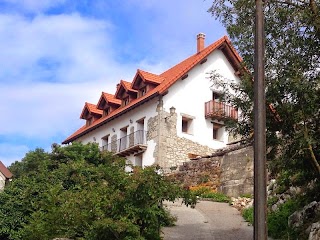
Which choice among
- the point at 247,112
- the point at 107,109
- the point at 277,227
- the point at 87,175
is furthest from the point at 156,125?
the point at 247,112

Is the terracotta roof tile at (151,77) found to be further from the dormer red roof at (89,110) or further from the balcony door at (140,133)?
the dormer red roof at (89,110)

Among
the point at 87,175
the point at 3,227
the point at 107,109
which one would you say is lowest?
the point at 3,227

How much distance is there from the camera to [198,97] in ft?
122

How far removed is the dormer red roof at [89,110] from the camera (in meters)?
43.6

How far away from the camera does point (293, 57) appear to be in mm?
13719

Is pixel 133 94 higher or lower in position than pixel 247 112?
higher

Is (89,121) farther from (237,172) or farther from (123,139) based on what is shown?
(237,172)

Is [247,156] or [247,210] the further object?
[247,156]

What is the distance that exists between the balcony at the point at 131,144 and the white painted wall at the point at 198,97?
2352mm

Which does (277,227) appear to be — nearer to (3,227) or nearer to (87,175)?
(87,175)

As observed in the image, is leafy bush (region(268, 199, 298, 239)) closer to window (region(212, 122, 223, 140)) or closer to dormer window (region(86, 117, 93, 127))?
window (region(212, 122, 223, 140))

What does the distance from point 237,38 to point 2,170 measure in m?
22.5

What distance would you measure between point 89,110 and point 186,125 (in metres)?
9.53

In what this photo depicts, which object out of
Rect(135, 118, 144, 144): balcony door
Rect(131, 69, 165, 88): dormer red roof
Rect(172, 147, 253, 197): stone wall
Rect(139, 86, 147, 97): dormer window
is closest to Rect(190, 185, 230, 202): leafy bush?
Rect(172, 147, 253, 197): stone wall
